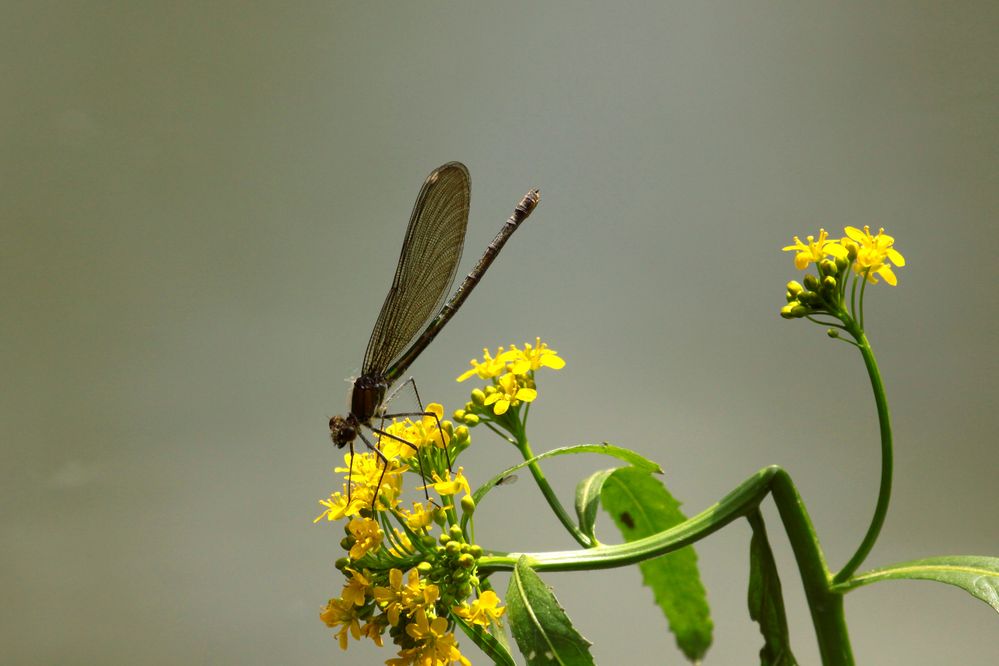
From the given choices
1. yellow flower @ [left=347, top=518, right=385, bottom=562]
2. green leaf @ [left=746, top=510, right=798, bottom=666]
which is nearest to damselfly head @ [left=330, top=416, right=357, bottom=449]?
yellow flower @ [left=347, top=518, right=385, bottom=562]

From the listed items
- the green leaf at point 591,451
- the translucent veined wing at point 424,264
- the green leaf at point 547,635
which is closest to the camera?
the green leaf at point 547,635

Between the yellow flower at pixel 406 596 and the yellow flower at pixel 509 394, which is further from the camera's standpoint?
the yellow flower at pixel 509 394

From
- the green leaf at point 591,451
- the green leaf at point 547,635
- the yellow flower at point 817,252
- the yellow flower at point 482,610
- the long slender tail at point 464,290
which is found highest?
the long slender tail at point 464,290

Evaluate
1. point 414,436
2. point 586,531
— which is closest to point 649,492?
point 586,531

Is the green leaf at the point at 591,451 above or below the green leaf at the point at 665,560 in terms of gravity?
above

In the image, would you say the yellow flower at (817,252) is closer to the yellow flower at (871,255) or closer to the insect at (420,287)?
the yellow flower at (871,255)

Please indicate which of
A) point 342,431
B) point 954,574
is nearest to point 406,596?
point 342,431

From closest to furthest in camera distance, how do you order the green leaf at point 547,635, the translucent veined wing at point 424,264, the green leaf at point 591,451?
1. the green leaf at point 547,635
2. the green leaf at point 591,451
3. the translucent veined wing at point 424,264

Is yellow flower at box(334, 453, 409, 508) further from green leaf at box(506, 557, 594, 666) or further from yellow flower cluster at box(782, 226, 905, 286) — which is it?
yellow flower cluster at box(782, 226, 905, 286)

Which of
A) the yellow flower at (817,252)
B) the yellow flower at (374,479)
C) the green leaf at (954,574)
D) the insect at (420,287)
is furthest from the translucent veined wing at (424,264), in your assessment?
the green leaf at (954,574)
